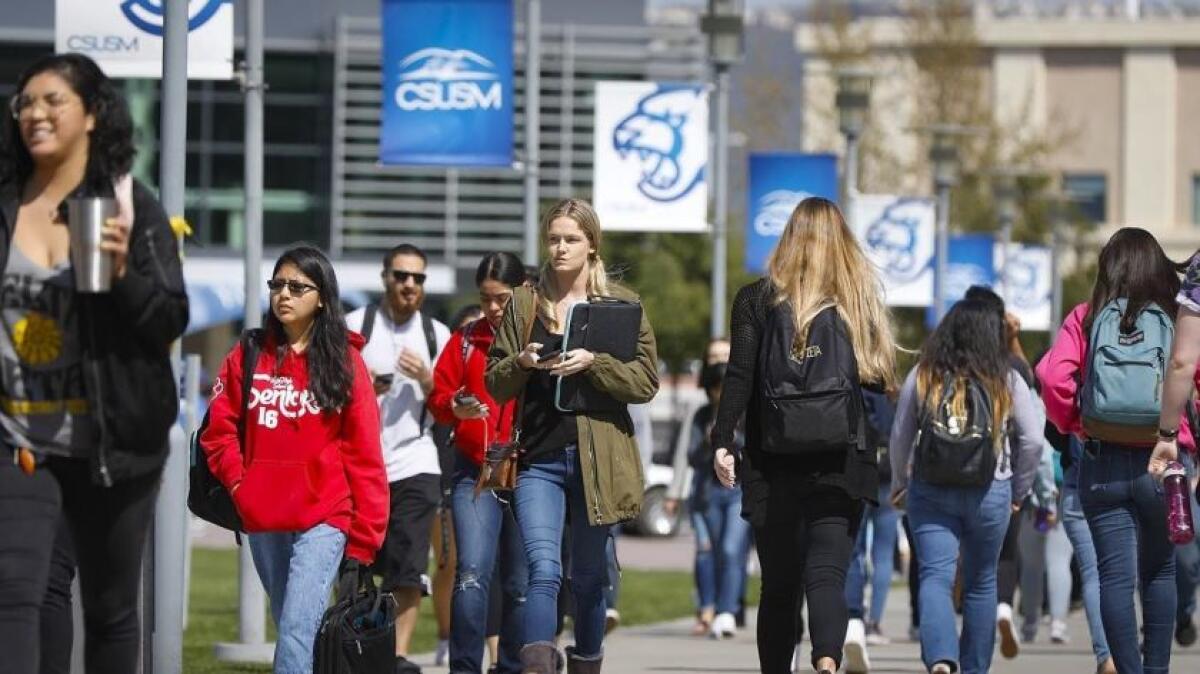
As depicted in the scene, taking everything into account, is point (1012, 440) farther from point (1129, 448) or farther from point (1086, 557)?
point (1086, 557)

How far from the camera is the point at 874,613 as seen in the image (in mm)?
16391

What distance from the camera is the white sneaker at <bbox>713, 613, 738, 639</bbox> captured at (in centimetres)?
1598

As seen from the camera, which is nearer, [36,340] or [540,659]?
[36,340]

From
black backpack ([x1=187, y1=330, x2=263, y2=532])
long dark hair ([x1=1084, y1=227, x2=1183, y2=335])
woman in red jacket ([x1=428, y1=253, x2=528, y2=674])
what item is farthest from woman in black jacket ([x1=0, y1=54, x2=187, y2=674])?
long dark hair ([x1=1084, y1=227, x2=1183, y2=335])

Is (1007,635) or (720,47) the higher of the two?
(720,47)

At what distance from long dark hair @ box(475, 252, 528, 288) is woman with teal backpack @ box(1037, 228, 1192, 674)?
2.61 m

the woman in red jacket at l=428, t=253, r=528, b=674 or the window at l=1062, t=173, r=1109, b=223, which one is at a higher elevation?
the window at l=1062, t=173, r=1109, b=223

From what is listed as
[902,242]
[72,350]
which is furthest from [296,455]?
[902,242]

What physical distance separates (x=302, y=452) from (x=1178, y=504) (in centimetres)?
295

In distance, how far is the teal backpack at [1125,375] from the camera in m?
9.58

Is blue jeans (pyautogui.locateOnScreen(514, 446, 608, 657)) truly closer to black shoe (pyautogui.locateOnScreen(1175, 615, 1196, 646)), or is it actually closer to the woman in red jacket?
the woman in red jacket

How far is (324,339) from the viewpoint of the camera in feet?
28.1

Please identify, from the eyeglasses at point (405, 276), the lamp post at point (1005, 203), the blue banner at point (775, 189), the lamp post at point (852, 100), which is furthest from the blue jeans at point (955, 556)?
the lamp post at point (1005, 203)

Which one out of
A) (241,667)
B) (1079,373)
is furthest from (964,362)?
(241,667)
